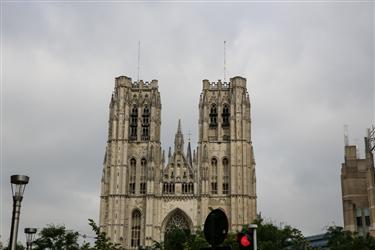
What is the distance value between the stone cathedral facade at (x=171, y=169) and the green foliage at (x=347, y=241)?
1678cm

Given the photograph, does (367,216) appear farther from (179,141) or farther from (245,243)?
(245,243)

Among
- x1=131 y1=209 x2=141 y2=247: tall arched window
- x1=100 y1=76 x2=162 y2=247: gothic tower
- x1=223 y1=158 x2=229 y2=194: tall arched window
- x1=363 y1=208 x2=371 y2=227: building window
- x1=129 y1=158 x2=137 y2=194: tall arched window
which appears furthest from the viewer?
x1=129 y1=158 x2=137 y2=194: tall arched window

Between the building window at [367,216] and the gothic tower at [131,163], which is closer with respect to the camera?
the building window at [367,216]

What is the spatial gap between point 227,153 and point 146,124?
1107cm

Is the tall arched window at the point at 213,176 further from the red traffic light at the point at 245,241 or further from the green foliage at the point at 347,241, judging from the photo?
the red traffic light at the point at 245,241

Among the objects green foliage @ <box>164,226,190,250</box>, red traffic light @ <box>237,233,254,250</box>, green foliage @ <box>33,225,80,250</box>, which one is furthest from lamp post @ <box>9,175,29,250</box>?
green foliage @ <box>164,226,190,250</box>

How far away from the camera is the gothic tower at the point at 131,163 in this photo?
67562mm

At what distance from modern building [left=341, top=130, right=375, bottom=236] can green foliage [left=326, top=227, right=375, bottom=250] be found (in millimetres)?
10880

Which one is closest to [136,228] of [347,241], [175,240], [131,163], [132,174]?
[132,174]

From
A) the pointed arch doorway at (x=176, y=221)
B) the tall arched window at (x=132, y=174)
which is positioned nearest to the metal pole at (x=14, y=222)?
the pointed arch doorway at (x=176, y=221)

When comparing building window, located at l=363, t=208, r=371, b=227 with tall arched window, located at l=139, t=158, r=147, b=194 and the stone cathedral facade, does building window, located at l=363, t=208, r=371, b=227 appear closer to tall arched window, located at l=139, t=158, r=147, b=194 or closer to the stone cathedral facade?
the stone cathedral facade

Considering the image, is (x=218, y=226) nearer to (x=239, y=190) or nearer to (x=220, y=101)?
(x=239, y=190)

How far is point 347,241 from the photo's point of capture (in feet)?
152

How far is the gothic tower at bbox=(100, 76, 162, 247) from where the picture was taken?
67.6m
